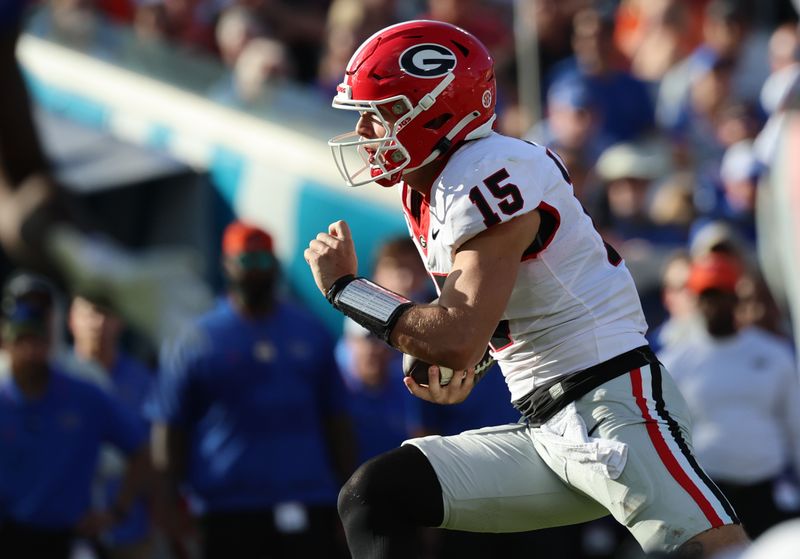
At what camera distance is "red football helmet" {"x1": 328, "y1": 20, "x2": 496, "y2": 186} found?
4.14 m

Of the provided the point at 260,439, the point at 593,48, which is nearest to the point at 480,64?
the point at 260,439

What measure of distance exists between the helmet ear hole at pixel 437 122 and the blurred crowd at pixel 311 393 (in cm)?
313

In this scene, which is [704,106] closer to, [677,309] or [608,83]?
[608,83]

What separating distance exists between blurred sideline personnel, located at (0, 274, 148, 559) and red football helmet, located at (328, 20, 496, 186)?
3.41m

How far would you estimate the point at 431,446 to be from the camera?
167 inches

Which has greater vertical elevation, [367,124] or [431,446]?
[367,124]

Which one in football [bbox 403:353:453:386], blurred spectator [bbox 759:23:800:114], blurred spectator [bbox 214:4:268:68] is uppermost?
football [bbox 403:353:453:386]

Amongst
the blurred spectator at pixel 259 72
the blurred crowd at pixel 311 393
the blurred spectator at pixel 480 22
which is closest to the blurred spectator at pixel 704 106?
the blurred crowd at pixel 311 393

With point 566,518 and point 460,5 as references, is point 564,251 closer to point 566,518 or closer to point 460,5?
point 566,518

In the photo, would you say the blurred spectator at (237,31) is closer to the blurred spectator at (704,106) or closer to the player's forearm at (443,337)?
the blurred spectator at (704,106)

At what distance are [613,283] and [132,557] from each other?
4.15m

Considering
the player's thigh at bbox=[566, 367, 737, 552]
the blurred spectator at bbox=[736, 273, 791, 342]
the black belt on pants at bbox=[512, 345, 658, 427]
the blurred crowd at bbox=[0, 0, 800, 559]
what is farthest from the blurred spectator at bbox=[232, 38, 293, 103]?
the player's thigh at bbox=[566, 367, 737, 552]

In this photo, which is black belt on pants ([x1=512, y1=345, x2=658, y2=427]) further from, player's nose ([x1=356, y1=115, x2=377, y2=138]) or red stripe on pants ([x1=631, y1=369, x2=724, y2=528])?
player's nose ([x1=356, y1=115, x2=377, y2=138])

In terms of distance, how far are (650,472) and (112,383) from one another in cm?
448
